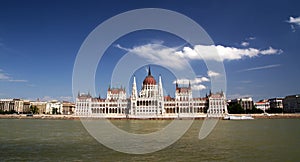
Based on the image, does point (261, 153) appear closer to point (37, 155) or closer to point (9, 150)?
point (37, 155)

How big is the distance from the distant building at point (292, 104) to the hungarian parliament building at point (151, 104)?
3012cm

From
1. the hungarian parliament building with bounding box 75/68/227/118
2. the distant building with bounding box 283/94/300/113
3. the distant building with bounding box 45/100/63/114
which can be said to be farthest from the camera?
the distant building with bounding box 45/100/63/114

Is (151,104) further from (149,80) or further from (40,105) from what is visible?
(40,105)

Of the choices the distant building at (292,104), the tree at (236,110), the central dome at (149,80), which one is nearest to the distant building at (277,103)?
the distant building at (292,104)

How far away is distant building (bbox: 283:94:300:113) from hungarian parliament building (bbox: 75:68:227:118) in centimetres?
3012

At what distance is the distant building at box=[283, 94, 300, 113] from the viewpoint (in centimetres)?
9200

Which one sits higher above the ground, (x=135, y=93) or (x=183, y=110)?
(x=135, y=93)

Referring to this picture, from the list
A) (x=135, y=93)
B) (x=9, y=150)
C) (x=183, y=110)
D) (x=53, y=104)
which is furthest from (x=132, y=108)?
(x=9, y=150)

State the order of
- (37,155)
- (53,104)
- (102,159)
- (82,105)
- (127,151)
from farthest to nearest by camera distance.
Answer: (53,104)
(82,105)
(127,151)
(37,155)
(102,159)

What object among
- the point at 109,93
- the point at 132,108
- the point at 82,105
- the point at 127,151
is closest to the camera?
the point at 127,151

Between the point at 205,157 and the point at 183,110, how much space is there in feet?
237

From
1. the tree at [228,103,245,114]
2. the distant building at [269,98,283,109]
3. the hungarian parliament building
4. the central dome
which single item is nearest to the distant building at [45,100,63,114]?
the hungarian parliament building

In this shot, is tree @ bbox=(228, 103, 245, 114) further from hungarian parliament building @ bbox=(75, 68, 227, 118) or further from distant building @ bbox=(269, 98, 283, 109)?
distant building @ bbox=(269, 98, 283, 109)

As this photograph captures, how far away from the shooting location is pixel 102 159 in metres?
11.6
